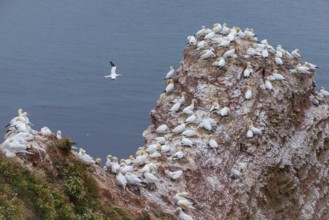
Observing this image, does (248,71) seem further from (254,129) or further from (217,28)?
(217,28)

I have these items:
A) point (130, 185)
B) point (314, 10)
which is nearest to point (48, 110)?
point (130, 185)

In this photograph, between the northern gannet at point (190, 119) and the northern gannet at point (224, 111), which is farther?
the northern gannet at point (224, 111)

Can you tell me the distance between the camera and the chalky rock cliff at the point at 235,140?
27.9m

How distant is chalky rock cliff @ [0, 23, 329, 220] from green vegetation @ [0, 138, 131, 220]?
2.00m

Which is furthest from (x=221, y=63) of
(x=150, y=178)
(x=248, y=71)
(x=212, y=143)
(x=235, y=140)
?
(x=150, y=178)

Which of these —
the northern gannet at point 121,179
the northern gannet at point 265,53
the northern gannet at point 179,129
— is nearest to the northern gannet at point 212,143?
the northern gannet at point 179,129

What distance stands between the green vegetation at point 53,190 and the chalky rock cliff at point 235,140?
2004 mm

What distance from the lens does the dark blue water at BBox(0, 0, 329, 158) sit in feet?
205

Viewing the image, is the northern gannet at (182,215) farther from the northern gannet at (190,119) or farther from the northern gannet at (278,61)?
the northern gannet at (278,61)

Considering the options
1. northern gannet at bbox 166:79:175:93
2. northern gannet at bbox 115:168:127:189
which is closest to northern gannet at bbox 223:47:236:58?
northern gannet at bbox 166:79:175:93

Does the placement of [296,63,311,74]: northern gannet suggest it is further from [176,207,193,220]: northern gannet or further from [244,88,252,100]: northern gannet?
[176,207,193,220]: northern gannet

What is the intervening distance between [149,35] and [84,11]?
17.0 metres

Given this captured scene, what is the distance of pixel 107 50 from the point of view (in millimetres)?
79688

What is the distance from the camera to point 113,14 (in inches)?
3725
